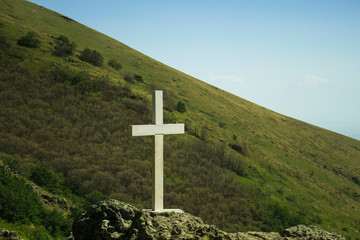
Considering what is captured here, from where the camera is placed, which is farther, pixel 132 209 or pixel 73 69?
pixel 73 69

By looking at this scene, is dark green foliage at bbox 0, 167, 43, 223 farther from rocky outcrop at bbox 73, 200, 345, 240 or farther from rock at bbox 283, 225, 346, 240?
rock at bbox 283, 225, 346, 240

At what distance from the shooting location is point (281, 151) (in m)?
53.1

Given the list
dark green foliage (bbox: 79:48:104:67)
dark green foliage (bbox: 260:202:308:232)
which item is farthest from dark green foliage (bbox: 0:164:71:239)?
dark green foliage (bbox: 79:48:104:67)

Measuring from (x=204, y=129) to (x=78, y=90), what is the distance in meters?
16.0

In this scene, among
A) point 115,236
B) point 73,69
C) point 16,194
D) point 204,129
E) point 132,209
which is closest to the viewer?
point 115,236

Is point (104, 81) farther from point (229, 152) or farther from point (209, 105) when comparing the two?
point (209, 105)

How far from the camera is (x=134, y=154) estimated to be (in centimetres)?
2911

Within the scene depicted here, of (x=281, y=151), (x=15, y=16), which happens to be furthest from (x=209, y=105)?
(x=15, y=16)

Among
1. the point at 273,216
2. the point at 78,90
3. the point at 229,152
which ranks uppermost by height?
the point at 78,90

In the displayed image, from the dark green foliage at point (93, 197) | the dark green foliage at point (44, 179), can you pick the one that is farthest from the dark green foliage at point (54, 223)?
the dark green foliage at point (93, 197)

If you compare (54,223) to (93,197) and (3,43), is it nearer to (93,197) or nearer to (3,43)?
(93,197)

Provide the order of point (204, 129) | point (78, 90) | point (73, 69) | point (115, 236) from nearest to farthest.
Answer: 1. point (115, 236)
2. point (78, 90)
3. point (73, 69)
4. point (204, 129)

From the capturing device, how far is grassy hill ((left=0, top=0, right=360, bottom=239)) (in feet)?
80.0

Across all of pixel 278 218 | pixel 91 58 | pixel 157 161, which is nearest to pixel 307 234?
pixel 157 161
